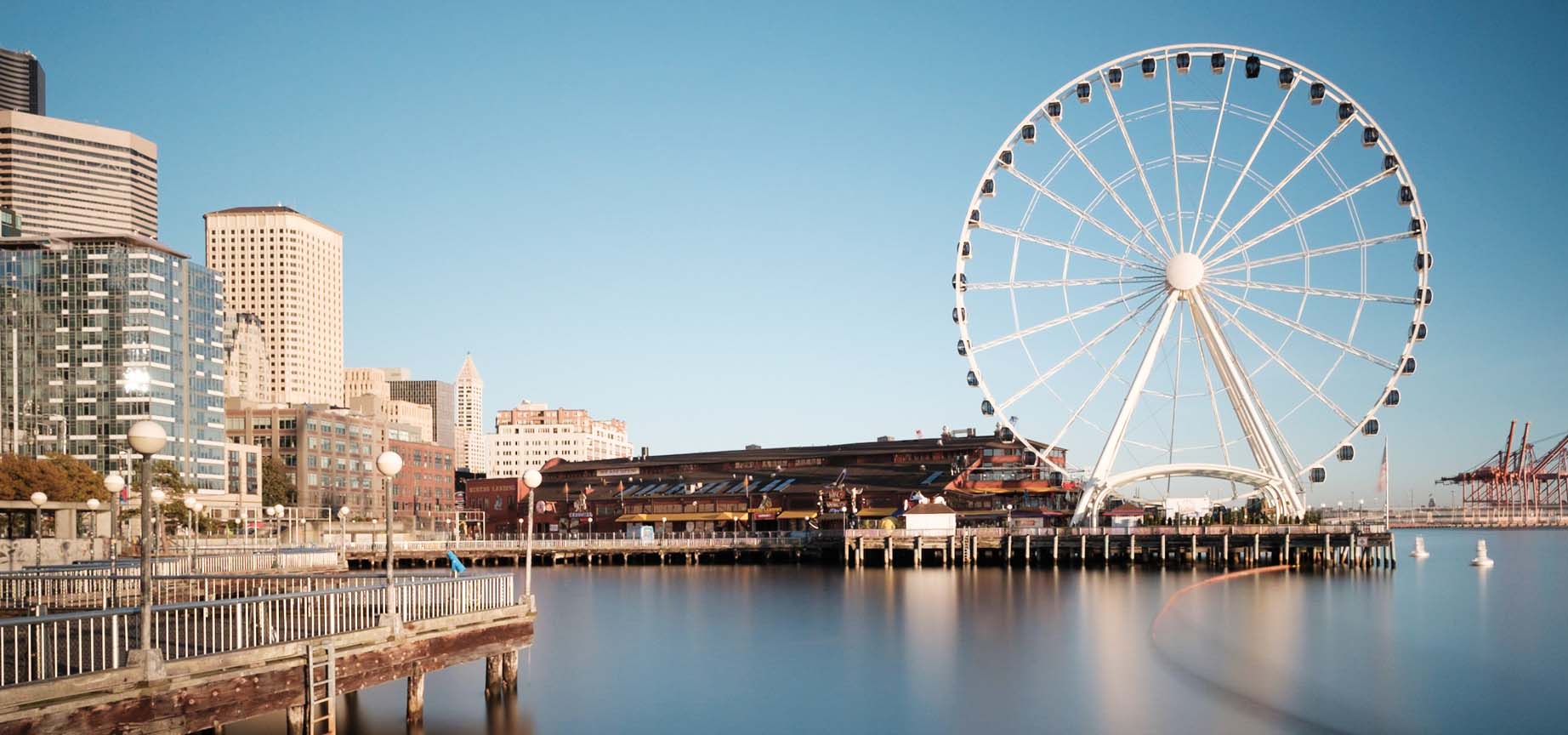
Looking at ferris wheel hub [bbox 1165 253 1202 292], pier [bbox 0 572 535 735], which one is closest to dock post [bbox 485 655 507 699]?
pier [bbox 0 572 535 735]

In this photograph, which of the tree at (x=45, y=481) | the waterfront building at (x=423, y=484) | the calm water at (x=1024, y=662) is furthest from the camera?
the waterfront building at (x=423, y=484)

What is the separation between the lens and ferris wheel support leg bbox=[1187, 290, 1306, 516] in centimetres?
7588

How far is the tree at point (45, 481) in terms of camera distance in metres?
79.3

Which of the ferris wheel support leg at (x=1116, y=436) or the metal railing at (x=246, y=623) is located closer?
the metal railing at (x=246, y=623)

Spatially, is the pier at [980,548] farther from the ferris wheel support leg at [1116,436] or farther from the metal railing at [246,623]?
the metal railing at [246,623]

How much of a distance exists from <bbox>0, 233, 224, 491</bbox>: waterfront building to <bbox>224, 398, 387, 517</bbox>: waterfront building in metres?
27.4

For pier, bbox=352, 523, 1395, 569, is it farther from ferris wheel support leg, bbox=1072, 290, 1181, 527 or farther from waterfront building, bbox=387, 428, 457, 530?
waterfront building, bbox=387, 428, 457, 530

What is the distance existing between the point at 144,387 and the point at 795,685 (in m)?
108

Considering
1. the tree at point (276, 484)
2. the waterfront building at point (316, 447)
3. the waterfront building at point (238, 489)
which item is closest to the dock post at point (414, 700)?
the waterfront building at point (238, 489)

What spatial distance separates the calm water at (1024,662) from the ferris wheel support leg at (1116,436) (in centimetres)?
1043

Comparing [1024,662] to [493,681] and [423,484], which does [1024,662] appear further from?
[423,484]

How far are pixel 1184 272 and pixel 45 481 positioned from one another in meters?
65.5

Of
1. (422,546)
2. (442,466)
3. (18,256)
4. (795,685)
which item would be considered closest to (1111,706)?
(795,685)

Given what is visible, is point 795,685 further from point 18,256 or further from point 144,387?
point 18,256
